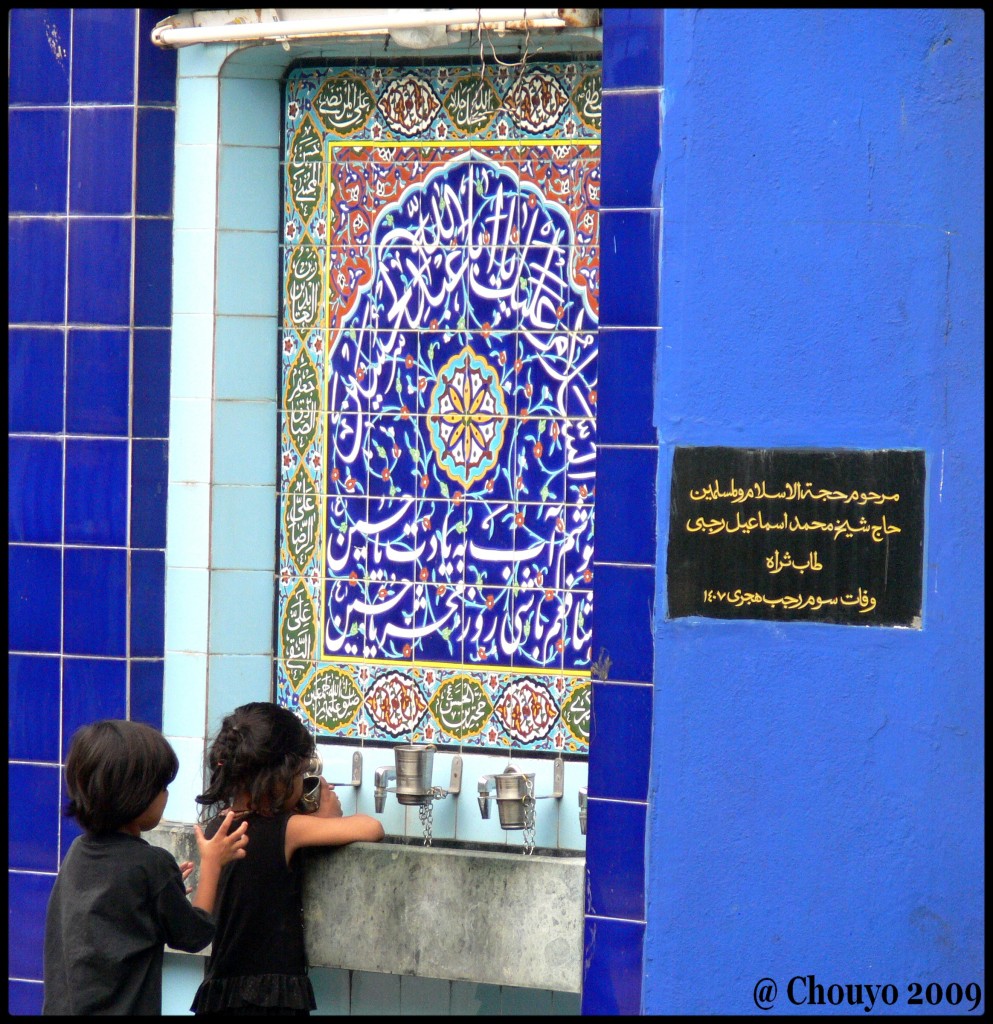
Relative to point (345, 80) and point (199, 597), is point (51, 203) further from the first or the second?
point (199, 597)

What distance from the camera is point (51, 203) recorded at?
14.5 ft

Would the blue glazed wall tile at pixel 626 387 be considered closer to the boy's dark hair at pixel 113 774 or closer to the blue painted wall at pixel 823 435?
the blue painted wall at pixel 823 435

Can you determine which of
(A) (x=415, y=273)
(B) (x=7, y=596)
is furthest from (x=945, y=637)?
(B) (x=7, y=596)

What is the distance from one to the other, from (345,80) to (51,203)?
1.00 meters

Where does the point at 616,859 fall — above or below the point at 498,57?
below

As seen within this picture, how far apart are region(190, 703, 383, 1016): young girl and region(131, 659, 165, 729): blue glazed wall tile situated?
0.65m

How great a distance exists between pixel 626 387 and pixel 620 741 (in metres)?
0.96

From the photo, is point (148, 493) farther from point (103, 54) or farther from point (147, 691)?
point (103, 54)

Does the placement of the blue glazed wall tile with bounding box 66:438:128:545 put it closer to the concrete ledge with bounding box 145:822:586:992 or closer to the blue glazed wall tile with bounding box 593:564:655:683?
the concrete ledge with bounding box 145:822:586:992

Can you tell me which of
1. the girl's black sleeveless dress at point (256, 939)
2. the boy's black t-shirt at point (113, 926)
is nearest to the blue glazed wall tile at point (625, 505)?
the girl's black sleeveless dress at point (256, 939)

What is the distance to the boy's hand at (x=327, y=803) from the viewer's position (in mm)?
4109

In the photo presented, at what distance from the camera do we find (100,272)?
4383 mm

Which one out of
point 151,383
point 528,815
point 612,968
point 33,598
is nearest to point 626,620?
point 528,815

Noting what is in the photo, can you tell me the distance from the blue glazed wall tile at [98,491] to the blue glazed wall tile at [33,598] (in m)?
0.12
